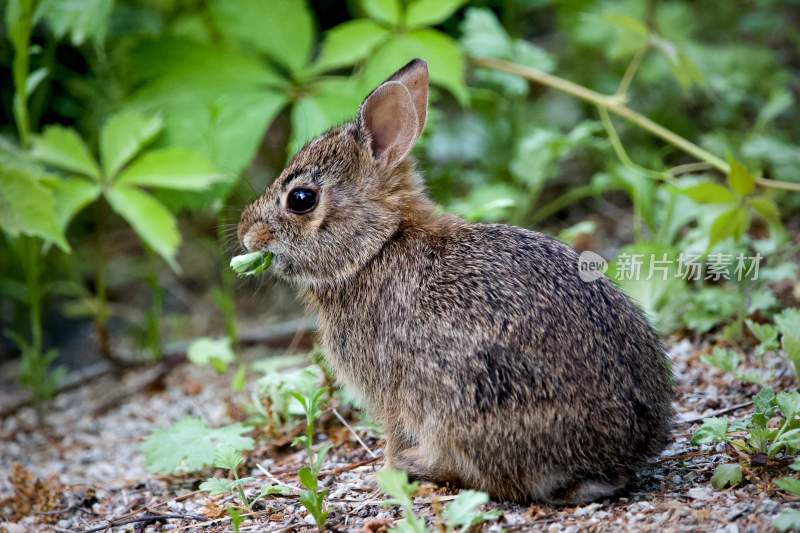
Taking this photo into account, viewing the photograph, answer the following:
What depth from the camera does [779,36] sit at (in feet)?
30.3

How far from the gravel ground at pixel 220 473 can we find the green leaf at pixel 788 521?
10 centimetres


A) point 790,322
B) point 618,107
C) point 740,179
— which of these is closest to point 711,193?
point 740,179

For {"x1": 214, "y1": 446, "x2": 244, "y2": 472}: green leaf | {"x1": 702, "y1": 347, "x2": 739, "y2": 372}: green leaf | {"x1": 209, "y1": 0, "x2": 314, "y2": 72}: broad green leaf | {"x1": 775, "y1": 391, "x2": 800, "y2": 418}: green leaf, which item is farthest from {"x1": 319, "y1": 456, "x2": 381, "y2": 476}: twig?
{"x1": 209, "y1": 0, "x2": 314, "y2": 72}: broad green leaf

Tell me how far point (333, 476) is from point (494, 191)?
106 inches

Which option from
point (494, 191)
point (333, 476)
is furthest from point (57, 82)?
point (333, 476)

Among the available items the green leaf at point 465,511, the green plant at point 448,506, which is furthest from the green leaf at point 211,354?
the green leaf at point 465,511

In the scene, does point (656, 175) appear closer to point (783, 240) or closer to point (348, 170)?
point (783, 240)

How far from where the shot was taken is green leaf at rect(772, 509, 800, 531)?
3.00 meters

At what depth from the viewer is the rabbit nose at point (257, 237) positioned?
4.26m

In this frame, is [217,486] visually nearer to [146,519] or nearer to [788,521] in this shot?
[146,519]

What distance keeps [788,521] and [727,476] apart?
19.4 inches

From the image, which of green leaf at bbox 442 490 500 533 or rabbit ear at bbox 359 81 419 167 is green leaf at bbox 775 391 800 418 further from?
rabbit ear at bbox 359 81 419 167

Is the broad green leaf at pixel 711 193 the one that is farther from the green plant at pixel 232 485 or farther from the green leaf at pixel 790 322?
the green plant at pixel 232 485

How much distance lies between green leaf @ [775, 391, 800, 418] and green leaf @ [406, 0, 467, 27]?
3304mm
